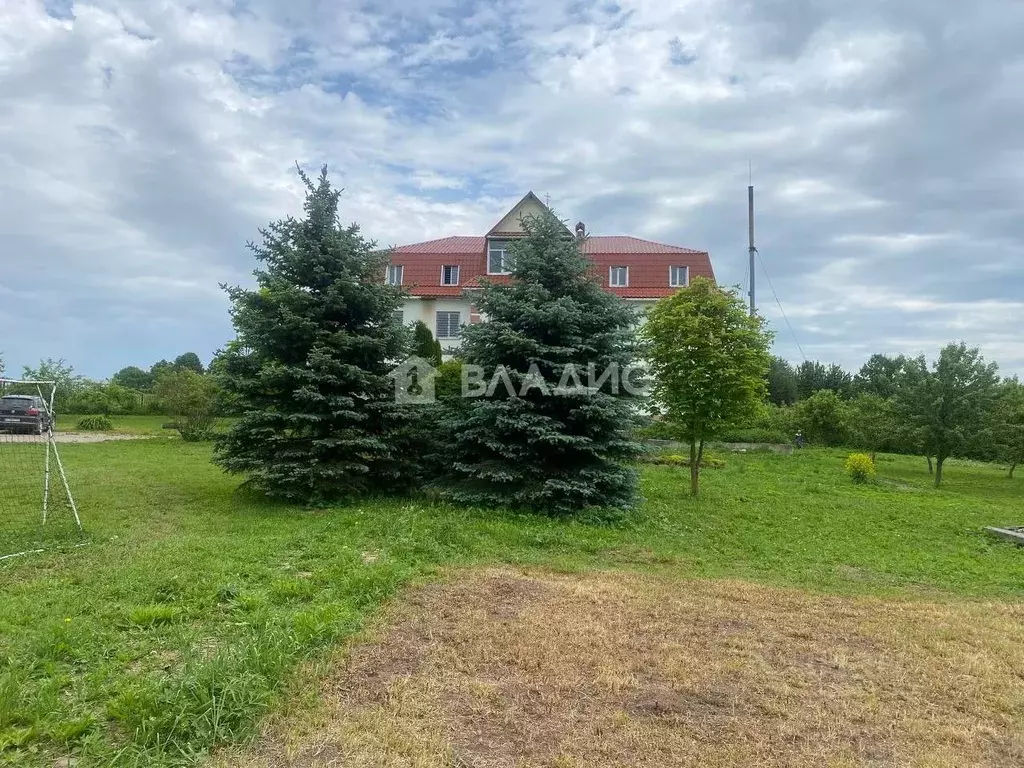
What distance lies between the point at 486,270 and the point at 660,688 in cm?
2482

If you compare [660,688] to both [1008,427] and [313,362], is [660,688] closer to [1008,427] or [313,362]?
[313,362]

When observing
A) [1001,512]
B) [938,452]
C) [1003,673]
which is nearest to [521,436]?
[1003,673]

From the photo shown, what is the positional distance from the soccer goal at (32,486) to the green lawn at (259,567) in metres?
0.31

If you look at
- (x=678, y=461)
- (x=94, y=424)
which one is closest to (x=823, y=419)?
(x=678, y=461)

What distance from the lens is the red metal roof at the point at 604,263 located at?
2775cm

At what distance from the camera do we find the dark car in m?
7.89

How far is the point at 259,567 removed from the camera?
5.83 m

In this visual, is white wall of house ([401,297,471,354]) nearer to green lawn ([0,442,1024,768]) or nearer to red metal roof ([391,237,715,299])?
red metal roof ([391,237,715,299])

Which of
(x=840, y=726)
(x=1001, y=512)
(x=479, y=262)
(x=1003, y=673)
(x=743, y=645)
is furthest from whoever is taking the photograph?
(x=479, y=262)

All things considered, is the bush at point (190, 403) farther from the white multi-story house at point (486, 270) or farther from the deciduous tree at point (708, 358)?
the deciduous tree at point (708, 358)

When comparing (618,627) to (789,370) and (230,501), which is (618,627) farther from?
(789,370)

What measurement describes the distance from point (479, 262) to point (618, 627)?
81.1 ft

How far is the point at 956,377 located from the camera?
706 inches

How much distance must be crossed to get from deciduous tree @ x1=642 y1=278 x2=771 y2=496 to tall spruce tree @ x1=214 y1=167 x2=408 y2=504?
486cm
